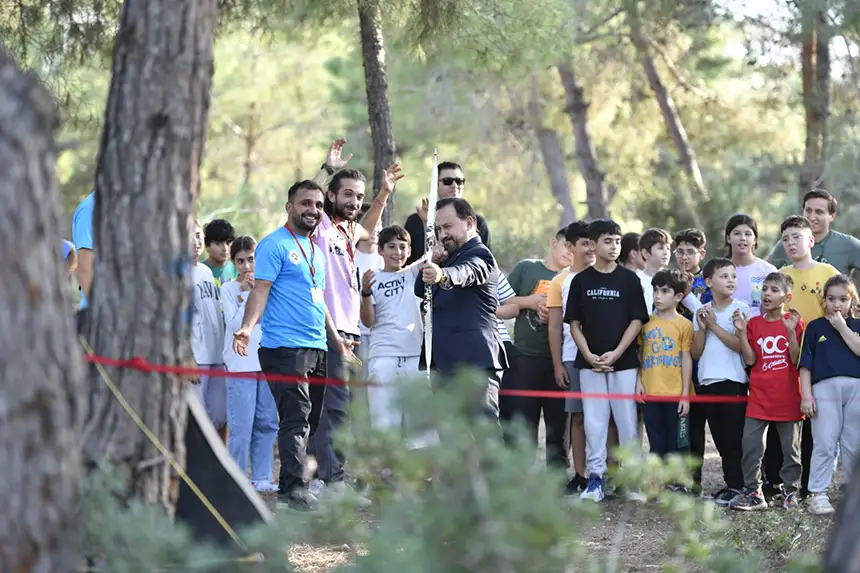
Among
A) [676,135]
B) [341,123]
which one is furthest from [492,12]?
[341,123]

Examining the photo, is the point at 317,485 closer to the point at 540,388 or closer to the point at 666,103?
the point at 540,388

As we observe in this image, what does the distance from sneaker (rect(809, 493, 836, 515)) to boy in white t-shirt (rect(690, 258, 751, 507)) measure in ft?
1.63

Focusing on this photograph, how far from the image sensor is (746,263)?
25.8 feet

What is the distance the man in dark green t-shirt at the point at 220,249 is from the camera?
341 inches

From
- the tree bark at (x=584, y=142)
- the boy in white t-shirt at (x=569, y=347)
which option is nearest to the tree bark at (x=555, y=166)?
the tree bark at (x=584, y=142)

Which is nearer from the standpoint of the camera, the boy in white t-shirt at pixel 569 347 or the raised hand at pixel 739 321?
the raised hand at pixel 739 321

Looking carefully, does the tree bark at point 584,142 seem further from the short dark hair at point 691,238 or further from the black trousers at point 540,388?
the black trousers at point 540,388

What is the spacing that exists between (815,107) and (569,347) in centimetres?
790

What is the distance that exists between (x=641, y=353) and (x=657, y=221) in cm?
863

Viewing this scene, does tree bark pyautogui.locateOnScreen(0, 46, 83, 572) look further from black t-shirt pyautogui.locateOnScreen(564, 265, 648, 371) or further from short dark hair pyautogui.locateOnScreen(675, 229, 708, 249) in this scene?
short dark hair pyautogui.locateOnScreen(675, 229, 708, 249)

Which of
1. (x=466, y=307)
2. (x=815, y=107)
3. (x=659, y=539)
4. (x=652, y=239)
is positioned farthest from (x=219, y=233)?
(x=815, y=107)

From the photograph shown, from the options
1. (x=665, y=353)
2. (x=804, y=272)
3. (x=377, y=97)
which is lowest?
(x=665, y=353)

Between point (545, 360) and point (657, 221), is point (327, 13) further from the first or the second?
point (657, 221)

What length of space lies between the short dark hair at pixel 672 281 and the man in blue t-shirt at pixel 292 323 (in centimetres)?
220
